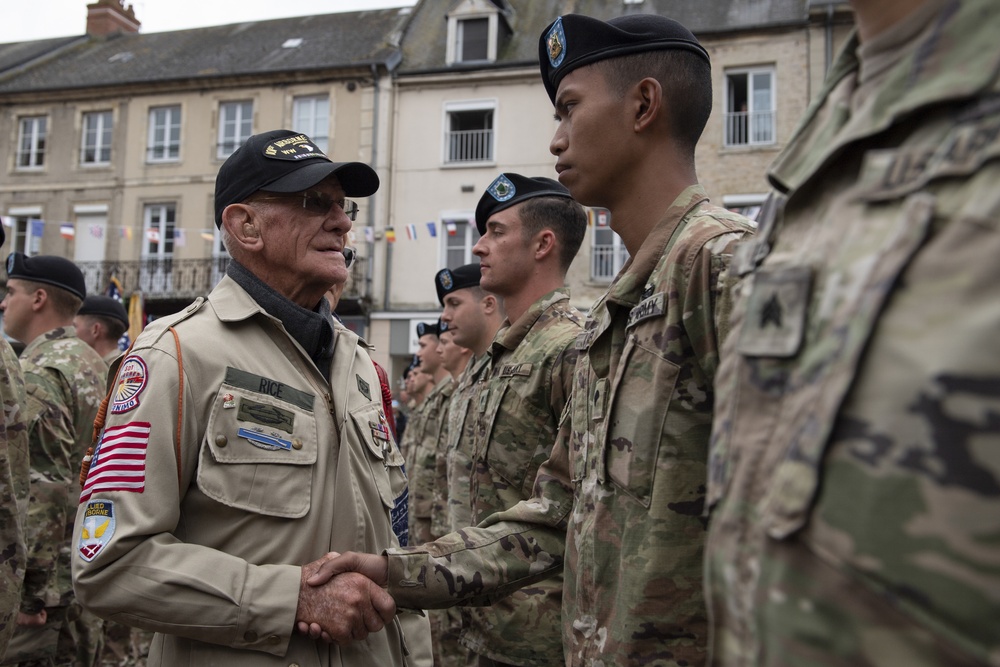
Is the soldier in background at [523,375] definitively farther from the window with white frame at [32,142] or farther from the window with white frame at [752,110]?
the window with white frame at [32,142]

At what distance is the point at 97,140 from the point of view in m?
24.9

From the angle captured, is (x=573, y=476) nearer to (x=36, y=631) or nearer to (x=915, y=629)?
(x=915, y=629)

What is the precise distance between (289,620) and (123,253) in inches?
961

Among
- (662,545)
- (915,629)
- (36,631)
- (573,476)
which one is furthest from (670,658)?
(36,631)

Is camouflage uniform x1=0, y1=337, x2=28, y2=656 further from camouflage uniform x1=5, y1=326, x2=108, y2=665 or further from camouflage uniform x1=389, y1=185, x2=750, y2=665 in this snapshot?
camouflage uniform x1=389, y1=185, x2=750, y2=665

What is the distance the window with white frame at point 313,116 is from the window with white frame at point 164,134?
3.61m

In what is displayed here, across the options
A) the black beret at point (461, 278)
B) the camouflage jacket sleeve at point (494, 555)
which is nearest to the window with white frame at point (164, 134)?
the black beret at point (461, 278)

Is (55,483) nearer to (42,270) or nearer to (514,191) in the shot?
(42,270)

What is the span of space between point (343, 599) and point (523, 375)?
177 cm

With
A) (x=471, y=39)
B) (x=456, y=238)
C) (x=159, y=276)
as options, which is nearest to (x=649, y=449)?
(x=456, y=238)

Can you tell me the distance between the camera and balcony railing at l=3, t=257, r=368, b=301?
23844 millimetres

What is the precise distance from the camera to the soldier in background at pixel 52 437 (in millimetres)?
4738

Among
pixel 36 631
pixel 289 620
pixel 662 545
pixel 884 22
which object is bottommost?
pixel 36 631

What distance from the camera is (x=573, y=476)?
2490 mm
